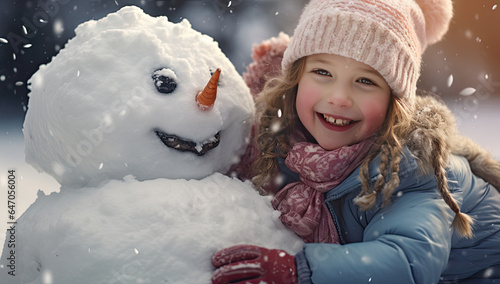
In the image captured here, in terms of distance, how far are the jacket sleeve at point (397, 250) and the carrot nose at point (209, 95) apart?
1.18ft

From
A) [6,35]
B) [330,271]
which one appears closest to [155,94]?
[330,271]

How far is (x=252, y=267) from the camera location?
77cm

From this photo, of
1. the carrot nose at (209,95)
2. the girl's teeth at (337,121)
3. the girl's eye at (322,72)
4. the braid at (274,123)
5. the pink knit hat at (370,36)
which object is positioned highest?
the pink knit hat at (370,36)

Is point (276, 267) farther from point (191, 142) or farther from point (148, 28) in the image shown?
point (148, 28)

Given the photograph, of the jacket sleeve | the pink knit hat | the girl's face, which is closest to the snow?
the jacket sleeve

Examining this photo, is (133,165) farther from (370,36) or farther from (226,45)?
(226,45)

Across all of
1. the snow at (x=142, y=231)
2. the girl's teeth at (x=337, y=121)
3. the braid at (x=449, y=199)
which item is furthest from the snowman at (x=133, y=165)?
the braid at (x=449, y=199)

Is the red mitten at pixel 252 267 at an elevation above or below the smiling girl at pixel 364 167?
below

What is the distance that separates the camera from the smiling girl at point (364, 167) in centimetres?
80

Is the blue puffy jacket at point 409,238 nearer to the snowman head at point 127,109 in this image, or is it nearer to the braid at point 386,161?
the braid at point 386,161

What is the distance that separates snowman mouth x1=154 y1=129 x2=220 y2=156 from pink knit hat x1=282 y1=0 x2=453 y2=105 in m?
0.33

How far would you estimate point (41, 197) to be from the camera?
1.01m

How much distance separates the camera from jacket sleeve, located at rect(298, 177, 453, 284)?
2.57 feet

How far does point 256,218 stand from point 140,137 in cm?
30
